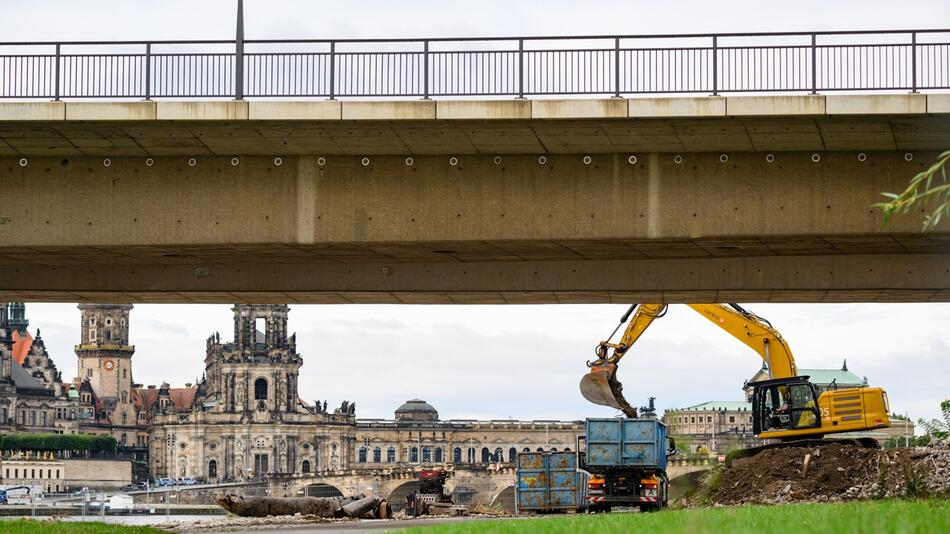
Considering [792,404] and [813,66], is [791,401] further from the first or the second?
[813,66]

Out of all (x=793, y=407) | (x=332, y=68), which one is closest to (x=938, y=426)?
(x=793, y=407)

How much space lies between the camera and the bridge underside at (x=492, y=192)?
29.3 metres

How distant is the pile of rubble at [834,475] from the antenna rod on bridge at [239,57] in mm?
16506

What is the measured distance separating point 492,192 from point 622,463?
14.7 meters

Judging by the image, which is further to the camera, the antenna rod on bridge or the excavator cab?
the excavator cab

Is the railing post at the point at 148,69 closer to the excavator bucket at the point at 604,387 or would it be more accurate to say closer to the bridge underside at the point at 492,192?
the bridge underside at the point at 492,192

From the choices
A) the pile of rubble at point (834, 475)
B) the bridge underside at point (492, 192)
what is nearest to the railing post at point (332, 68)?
→ the bridge underside at point (492, 192)

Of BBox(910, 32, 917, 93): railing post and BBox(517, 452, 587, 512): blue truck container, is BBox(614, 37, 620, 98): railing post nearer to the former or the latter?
BBox(910, 32, 917, 93): railing post

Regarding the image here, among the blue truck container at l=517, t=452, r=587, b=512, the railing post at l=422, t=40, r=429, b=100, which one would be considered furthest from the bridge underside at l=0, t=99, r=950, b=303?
the blue truck container at l=517, t=452, r=587, b=512

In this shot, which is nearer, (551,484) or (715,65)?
(715,65)

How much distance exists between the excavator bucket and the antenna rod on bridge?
20.0 m

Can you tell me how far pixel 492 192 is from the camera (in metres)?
30.5

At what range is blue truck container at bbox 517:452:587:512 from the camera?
4844 centimetres

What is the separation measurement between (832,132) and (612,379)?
19.5 m
